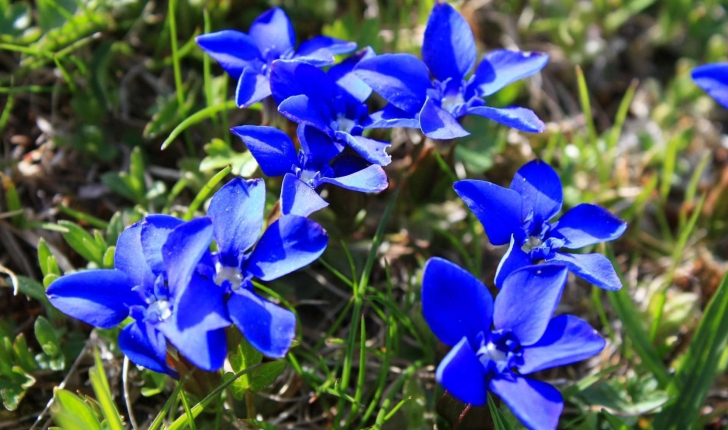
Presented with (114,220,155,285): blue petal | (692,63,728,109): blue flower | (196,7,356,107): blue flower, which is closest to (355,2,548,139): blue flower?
(196,7,356,107): blue flower

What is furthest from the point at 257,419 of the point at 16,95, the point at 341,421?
the point at 16,95

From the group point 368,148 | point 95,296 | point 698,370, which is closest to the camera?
point 95,296

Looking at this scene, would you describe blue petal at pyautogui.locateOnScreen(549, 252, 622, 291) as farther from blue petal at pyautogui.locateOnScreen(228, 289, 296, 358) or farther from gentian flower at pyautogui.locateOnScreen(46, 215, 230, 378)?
gentian flower at pyautogui.locateOnScreen(46, 215, 230, 378)

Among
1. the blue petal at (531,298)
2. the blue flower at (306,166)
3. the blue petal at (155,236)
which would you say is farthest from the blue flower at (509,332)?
the blue petal at (155,236)

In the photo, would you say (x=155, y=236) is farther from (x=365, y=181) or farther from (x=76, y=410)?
(x=365, y=181)

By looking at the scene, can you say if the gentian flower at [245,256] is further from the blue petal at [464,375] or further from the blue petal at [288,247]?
the blue petal at [464,375]

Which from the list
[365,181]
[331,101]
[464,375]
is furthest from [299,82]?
[464,375]
